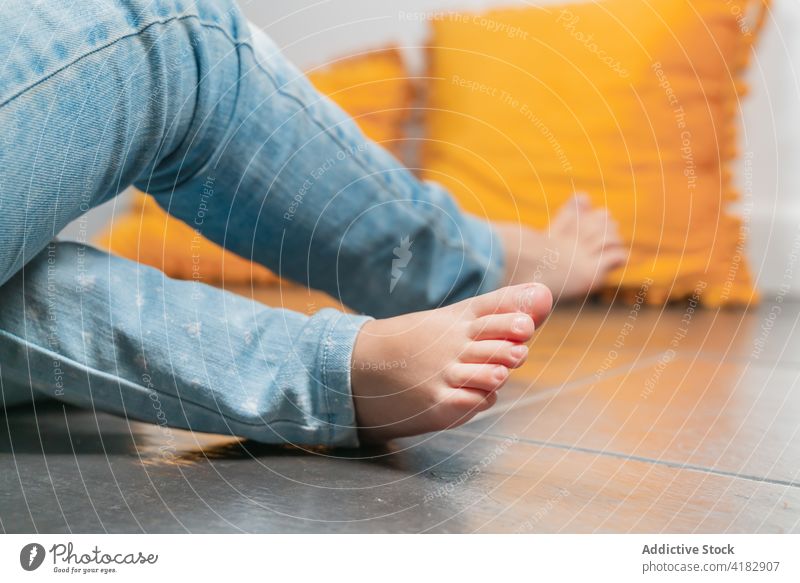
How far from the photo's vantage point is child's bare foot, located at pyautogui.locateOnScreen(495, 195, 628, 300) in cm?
73

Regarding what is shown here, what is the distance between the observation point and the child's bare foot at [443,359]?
0.38 meters

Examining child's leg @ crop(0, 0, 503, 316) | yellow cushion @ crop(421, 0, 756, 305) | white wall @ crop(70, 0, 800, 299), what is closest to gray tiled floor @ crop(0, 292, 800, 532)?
child's leg @ crop(0, 0, 503, 316)

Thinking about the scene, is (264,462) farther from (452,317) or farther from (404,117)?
(404,117)

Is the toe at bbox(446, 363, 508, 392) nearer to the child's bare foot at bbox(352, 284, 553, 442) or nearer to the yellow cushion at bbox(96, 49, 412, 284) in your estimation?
the child's bare foot at bbox(352, 284, 553, 442)

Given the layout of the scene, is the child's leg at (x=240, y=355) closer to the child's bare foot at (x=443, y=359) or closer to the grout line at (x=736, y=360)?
the child's bare foot at (x=443, y=359)

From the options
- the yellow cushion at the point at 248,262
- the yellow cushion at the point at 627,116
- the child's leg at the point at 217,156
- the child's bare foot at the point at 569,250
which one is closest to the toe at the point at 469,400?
the child's leg at the point at 217,156

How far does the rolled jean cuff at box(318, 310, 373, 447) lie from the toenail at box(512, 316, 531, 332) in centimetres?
7

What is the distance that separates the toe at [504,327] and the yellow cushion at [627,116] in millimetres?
754

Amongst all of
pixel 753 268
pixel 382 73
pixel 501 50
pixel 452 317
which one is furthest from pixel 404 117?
pixel 452 317

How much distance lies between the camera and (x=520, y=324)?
0.39 metres

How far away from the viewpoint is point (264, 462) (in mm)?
387

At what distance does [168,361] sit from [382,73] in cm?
92

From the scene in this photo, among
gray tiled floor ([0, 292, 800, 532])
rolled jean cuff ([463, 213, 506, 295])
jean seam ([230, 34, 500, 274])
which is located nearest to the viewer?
gray tiled floor ([0, 292, 800, 532])

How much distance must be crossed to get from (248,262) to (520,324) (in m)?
0.90
